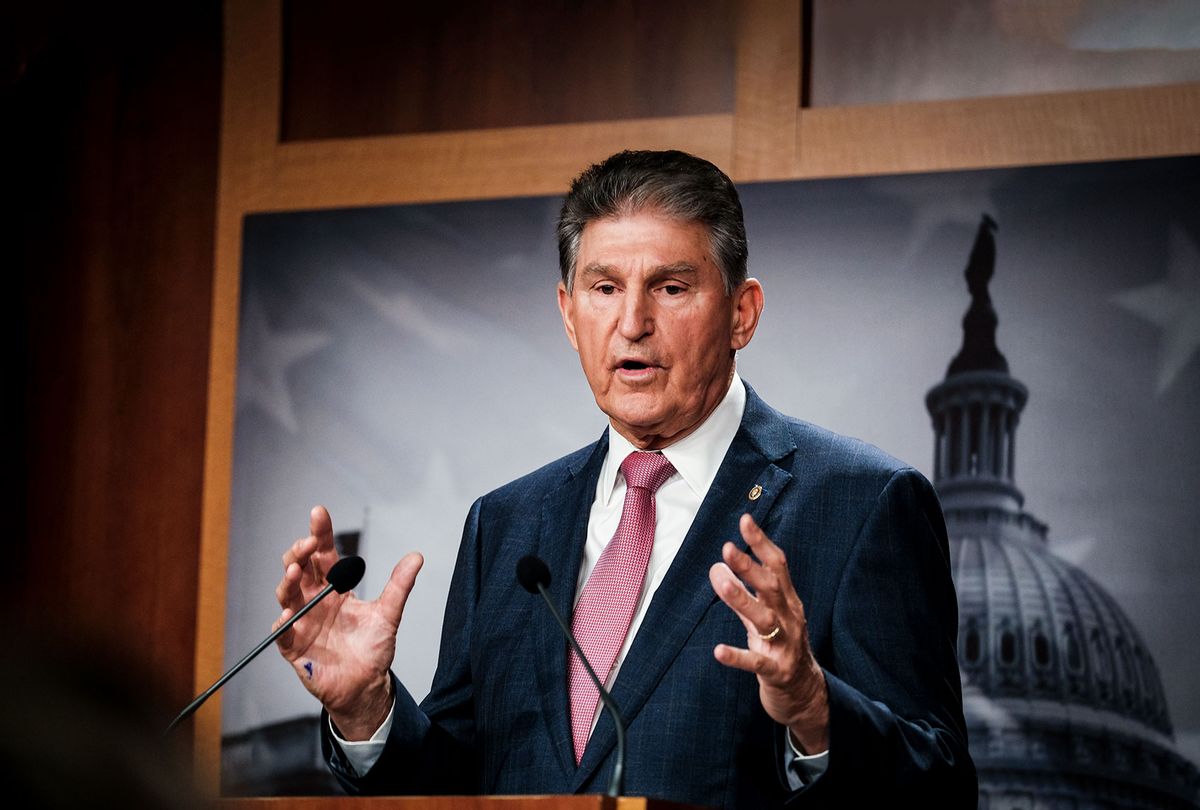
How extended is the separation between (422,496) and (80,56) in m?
1.73

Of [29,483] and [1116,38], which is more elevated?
[1116,38]

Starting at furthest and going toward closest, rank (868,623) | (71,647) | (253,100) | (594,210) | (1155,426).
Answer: (253,100) < (1155,426) < (594,210) < (868,623) < (71,647)

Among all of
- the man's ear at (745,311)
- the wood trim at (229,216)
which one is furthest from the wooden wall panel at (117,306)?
the man's ear at (745,311)

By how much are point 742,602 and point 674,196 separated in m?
0.94

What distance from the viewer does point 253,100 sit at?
14.4 feet

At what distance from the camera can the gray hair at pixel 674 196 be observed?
7.95ft

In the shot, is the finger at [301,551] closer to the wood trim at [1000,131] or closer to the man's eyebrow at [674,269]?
the man's eyebrow at [674,269]

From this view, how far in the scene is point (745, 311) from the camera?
2.53m

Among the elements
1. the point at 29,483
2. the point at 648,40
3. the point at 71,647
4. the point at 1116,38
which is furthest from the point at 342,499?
the point at 71,647

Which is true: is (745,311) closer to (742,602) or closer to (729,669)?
(729,669)

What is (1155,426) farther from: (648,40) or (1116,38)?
(648,40)

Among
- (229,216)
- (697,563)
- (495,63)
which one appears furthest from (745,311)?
(229,216)

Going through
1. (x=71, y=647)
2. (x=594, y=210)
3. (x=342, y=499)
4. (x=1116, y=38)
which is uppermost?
(x=1116, y=38)

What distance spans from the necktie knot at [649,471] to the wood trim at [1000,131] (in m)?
1.63
